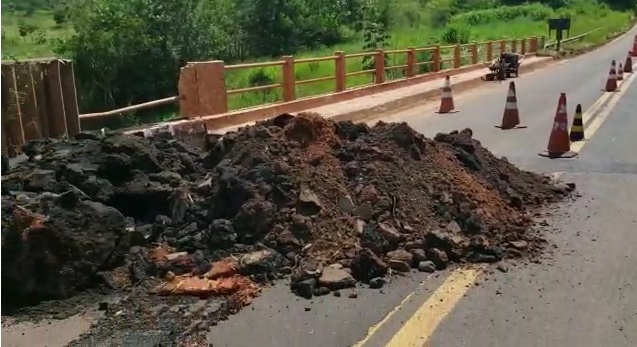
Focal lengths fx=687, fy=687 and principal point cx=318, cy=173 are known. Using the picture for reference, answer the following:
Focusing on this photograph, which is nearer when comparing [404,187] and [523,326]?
[523,326]

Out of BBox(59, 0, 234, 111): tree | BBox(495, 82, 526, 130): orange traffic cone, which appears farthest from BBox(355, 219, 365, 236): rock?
BBox(59, 0, 234, 111): tree

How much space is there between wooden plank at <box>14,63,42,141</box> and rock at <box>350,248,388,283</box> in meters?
5.54

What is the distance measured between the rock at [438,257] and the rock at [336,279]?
2.22 feet

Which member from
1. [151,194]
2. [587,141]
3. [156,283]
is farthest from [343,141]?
[587,141]

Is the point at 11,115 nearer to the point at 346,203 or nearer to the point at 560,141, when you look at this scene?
the point at 346,203

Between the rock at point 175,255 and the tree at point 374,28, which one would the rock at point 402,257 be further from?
the tree at point 374,28

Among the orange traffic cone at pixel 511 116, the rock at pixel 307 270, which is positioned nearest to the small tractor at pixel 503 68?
the orange traffic cone at pixel 511 116

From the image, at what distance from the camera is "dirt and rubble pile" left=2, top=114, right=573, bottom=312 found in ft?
15.4

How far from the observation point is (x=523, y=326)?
4.01 meters

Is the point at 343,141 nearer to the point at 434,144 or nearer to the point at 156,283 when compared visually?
the point at 434,144

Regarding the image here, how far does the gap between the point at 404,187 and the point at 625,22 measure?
→ 2945 inches

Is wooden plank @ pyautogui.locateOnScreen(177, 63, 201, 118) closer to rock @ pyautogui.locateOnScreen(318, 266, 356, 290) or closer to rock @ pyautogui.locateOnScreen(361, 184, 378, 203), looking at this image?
rock @ pyautogui.locateOnScreen(361, 184, 378, 203)

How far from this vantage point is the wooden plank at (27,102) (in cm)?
849

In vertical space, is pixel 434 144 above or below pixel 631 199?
above
